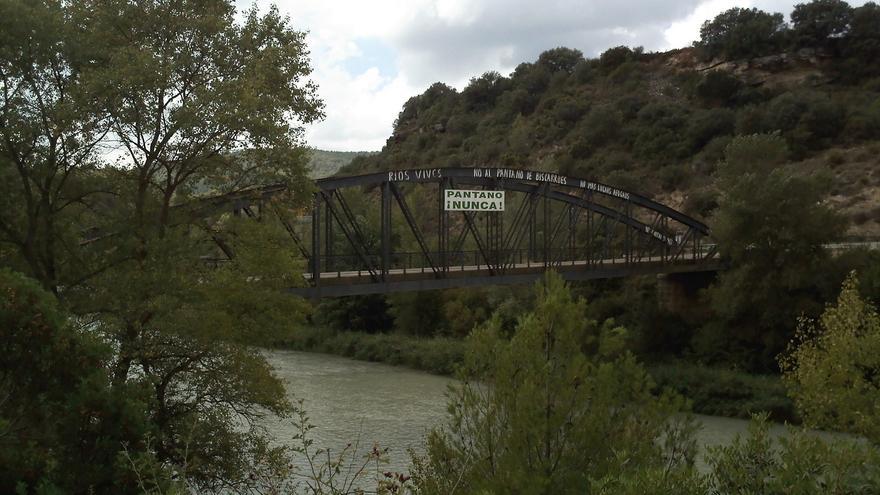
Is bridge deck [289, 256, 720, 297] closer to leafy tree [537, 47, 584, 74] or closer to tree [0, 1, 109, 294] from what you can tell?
tree [0, 1, 109, 294]

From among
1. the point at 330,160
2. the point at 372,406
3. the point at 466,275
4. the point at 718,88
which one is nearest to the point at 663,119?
the point at 718,88

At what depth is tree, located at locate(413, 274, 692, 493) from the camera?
996 centimetres

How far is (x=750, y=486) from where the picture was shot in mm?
7781

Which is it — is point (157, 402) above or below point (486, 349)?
below

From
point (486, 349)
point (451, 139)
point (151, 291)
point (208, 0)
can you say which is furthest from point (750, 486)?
point (451, 139)

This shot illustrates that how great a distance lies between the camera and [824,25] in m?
79.0

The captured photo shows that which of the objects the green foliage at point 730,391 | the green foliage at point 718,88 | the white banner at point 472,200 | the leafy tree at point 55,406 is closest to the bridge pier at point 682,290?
the green foliage at point 730,391

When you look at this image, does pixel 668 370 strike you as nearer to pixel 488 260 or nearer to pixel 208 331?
pixel 488 260

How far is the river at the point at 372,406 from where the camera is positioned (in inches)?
979

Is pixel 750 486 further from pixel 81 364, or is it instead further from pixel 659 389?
pixel 659 389

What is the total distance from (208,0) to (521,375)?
33.8 ft

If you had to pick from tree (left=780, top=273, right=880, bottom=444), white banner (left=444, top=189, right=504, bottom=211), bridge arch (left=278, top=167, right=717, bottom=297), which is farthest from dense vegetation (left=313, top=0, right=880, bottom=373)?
white banner (left=444, top=189, right=504, bottom=211)

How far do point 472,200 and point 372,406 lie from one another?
846 cm

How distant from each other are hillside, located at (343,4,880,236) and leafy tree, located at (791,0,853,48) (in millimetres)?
757
